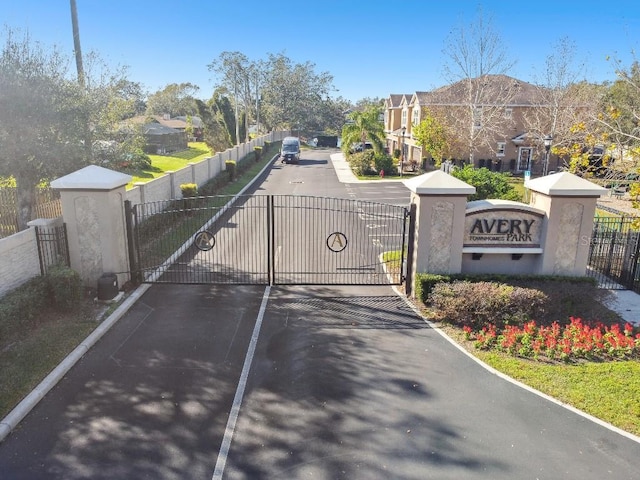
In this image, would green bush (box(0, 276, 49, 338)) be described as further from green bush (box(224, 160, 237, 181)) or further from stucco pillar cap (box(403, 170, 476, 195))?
green bush (box(224, 160, 237, 181))

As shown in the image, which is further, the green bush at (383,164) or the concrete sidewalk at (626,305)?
the green bush at (383,164)

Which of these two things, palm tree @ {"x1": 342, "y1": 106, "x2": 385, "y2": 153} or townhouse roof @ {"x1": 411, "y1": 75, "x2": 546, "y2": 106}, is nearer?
townhouse roof @ {"x1": 411, "y1": 75, "x2": 546, "y2": 106}

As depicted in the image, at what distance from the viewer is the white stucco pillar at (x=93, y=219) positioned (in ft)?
34.7

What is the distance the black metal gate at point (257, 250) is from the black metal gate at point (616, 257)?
5203 mm

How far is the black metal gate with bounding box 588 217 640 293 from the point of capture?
12.6 m

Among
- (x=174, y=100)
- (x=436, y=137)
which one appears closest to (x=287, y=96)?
(x=174, y=100)

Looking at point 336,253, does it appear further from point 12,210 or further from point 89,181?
point 12,210

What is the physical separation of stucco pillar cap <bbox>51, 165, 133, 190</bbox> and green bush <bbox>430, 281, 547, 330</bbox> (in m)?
7.56

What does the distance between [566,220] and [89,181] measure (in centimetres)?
1067

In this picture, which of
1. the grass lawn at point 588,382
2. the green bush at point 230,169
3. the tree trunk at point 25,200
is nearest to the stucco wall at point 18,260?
the tree trunk at point 25,200

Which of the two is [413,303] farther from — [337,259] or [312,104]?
[312,104]

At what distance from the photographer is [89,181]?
34.5ft

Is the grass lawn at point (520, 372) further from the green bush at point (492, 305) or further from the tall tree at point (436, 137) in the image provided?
the tall tree at point (436, 137)

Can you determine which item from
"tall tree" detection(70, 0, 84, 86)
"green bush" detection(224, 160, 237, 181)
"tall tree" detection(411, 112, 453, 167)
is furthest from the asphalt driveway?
"tall tree" detection(411, 112, 453, 167)
